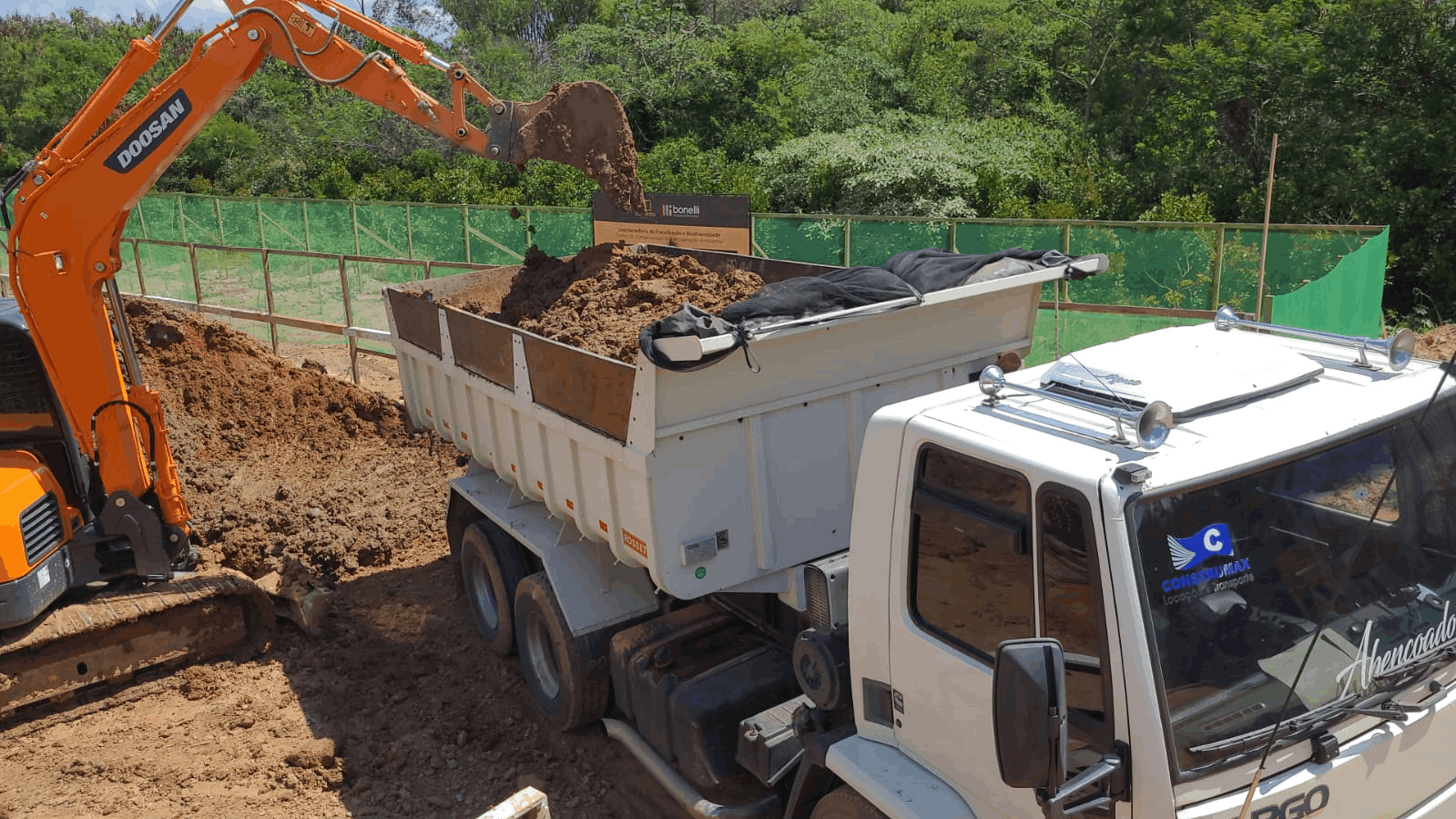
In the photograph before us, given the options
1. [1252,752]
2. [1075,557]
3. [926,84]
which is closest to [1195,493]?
[1075,557]

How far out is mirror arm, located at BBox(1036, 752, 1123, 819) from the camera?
2562mm

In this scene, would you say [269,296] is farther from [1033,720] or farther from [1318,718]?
[1318,718]

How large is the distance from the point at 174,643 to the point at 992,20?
30599mm

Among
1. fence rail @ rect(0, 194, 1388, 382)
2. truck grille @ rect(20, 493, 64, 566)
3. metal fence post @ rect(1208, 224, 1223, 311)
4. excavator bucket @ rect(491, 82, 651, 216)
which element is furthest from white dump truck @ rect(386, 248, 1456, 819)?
metal fence post @ rect(1208, 224, 1223, 311)

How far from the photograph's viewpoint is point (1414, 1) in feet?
54.1

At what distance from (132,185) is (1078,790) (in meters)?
6.82

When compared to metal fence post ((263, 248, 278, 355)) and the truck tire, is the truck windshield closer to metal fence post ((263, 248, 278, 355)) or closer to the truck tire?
the truck tire

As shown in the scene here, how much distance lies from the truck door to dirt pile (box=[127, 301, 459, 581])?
6359 mm

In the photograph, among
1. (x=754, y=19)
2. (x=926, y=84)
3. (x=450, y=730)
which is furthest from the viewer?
(x=754, y=19)

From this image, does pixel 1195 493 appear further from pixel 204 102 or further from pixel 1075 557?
pixel 204 102

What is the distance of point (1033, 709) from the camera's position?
8.24 ft

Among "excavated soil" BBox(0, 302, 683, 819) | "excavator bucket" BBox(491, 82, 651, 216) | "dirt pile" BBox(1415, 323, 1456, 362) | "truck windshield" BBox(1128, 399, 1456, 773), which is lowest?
"excavated soil" BBox(0, 302, 683, 819)

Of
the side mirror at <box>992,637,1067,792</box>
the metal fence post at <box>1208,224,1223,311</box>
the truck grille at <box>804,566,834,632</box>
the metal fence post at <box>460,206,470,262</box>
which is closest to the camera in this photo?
the side mirror at <box>992,637,1067,792</box>

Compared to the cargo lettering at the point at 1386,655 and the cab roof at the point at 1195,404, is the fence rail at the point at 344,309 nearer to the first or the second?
the cab roof at the point at 1195,404
